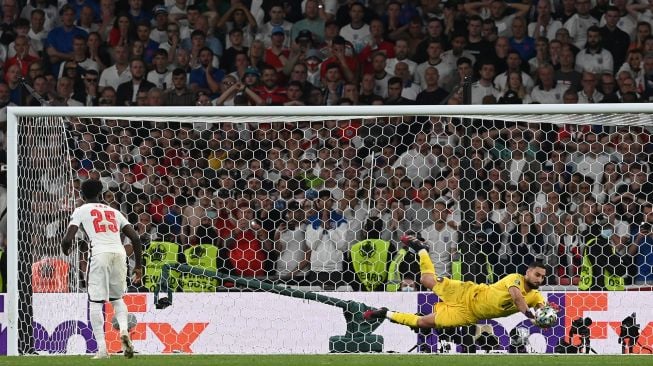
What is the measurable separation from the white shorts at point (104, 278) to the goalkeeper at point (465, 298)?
237 centimetres

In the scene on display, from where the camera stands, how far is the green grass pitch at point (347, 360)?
1027 cm

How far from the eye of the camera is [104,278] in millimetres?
11016

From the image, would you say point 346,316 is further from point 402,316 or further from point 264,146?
point 264,146

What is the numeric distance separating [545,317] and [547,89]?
5343 millimetres

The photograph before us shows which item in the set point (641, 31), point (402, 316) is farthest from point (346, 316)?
point (641, 31)

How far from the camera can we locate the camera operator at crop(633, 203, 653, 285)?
12482 millimetres

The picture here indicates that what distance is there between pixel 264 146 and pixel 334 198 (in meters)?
0.92

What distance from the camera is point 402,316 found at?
11.8 m

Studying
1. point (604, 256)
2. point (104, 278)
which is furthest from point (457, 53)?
point (104, 278)

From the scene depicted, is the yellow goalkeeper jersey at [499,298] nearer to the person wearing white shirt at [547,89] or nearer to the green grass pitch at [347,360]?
the green grass pitch at [347,360]

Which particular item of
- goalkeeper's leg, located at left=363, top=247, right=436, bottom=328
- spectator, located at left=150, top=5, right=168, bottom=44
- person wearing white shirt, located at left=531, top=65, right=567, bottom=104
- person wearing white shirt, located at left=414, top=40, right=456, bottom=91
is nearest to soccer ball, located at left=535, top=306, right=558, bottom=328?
goalkeeper's leg, located at left=363, top=247, right=436, bottom=328

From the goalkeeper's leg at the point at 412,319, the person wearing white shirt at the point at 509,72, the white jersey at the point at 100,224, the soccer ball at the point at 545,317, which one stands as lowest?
the goalkeeper's leg at the point at 412,319

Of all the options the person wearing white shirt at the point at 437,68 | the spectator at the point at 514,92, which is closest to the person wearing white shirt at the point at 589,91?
the spectator at the point at 514,92

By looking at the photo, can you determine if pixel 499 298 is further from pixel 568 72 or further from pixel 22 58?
pixel 22 58
